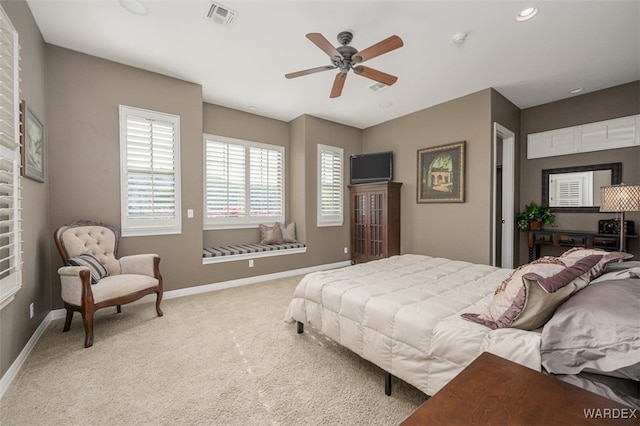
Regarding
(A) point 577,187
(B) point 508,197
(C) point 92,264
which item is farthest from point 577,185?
(C) point 92,264

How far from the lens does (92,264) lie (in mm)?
2680

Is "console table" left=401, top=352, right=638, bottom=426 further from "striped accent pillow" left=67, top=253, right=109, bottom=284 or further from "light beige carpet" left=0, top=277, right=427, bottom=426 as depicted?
"striped accent pillow" left=67, top=253, right=109, bottom=284

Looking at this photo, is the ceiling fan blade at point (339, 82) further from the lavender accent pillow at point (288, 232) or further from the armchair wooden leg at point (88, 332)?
the armchair wooden leg at point (88, 332)

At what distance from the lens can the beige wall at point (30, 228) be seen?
199cm

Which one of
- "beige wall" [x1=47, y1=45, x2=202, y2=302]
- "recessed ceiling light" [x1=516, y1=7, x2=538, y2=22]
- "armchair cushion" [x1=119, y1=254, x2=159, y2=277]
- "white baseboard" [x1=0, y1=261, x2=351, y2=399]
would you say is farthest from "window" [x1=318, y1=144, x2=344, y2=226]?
"recessed ceiling light" [x1=516, y1=7, x2=538, y2=22]

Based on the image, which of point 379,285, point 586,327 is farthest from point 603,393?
point 379,285

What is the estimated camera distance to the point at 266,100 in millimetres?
4426

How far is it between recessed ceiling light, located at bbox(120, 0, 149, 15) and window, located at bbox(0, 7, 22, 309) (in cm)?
83

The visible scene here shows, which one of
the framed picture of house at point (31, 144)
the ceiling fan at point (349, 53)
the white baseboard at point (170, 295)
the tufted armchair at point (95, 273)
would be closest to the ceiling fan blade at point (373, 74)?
the ceiling fan at point (349, 53)

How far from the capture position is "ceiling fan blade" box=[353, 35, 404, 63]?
2229mm

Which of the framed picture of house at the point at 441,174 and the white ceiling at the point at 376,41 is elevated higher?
the white ceiling at the point at 376,41

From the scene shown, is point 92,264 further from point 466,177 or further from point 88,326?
point 466,177

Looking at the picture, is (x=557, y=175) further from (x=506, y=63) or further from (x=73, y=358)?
(x=73, y=358)

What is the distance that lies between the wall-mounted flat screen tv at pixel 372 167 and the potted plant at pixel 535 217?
2.29 meters
